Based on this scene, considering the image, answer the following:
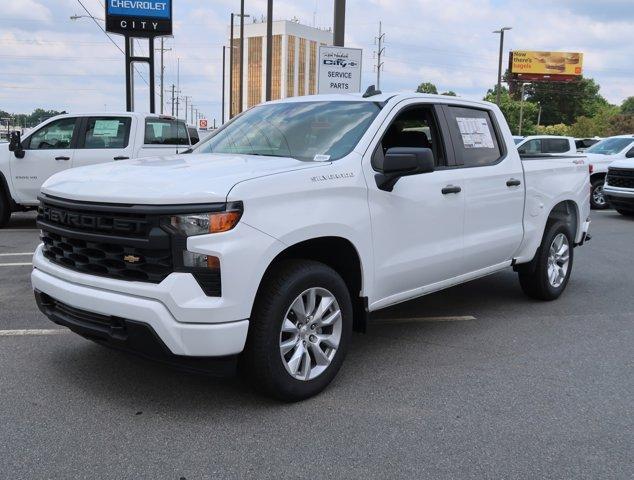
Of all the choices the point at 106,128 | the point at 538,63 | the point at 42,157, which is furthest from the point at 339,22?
the point at 538,63

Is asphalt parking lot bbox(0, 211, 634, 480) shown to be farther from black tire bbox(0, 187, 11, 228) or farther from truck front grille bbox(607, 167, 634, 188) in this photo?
truck front grille bbox(607, 167, 634, 188)

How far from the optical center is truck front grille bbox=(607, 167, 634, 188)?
13.8 m

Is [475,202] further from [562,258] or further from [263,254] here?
[263,254]

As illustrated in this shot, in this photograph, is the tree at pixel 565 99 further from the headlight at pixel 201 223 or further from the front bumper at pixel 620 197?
the headlight at pixel 201 223

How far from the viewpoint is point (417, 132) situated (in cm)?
508

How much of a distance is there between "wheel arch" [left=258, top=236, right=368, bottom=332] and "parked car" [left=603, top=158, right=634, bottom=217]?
11.5 m

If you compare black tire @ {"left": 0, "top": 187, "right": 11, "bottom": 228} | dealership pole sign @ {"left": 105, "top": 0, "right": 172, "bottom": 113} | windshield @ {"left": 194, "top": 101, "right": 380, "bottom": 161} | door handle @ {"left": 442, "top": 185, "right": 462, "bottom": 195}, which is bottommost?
black tire @ {"left": 0, "top": 187, "right": 11, "bottom": 228}

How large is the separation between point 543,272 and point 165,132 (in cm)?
768

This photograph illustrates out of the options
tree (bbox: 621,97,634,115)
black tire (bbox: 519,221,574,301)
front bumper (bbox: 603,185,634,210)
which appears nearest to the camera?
black tire (bbox: 519,221,574,301)

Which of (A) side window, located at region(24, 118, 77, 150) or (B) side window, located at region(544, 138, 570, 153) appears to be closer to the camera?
(A) side window, located at region(24, 118, 77, 150)

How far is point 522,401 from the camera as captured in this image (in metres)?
3.90

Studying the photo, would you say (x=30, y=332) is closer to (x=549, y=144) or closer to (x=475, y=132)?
(x=475, y=132)

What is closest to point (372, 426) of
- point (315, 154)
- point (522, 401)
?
point (522, 401)

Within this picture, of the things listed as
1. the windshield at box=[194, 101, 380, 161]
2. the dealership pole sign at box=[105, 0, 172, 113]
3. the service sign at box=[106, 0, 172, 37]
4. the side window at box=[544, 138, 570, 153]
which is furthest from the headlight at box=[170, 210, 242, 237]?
the service sign at box=[106, 0, 172, 37]
